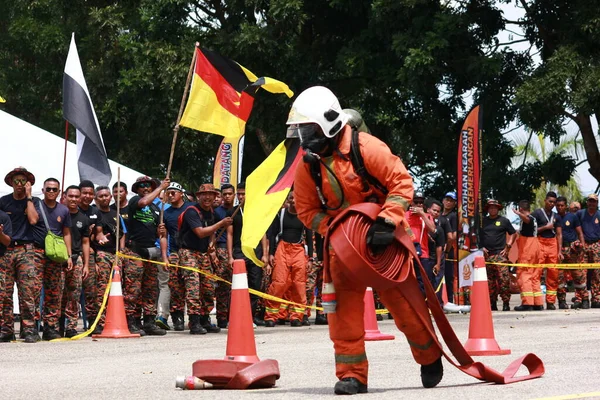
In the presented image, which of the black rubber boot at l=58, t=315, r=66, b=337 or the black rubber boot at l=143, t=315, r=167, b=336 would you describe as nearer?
the black rubber boot at l=58, t=315, r=66, b=337

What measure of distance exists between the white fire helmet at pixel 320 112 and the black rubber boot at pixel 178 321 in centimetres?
855

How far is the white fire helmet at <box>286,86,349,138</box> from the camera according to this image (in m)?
8.46

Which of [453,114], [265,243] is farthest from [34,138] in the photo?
[453,114]

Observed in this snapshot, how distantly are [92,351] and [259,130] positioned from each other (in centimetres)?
1759

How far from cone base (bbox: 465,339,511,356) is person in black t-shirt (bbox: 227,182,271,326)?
5728 mm

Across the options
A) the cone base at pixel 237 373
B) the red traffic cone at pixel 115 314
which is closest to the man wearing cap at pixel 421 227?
the red traffic cone at pixel 115 314

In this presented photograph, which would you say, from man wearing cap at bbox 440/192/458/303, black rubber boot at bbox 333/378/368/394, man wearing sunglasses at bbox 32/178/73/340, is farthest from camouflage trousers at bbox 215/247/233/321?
black rubber boot at bbox 333/378/368/394

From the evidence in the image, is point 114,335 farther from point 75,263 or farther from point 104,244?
point 104,244

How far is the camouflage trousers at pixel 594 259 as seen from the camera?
21984 millimetres

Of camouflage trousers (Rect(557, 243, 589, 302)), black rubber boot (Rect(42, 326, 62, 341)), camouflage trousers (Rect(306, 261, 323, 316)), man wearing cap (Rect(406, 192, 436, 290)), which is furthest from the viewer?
camouflage trousers (Rect(557, 243, 589, 302))

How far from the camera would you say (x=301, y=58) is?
29.1 metres

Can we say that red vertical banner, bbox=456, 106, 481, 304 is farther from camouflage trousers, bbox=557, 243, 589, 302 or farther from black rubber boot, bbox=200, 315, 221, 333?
black rubber boot, bbox=200, 315, 221, 333

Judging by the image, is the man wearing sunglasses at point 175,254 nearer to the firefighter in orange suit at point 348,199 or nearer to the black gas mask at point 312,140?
the firefighter in orange suit at point 348,199

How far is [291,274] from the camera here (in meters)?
17.7
